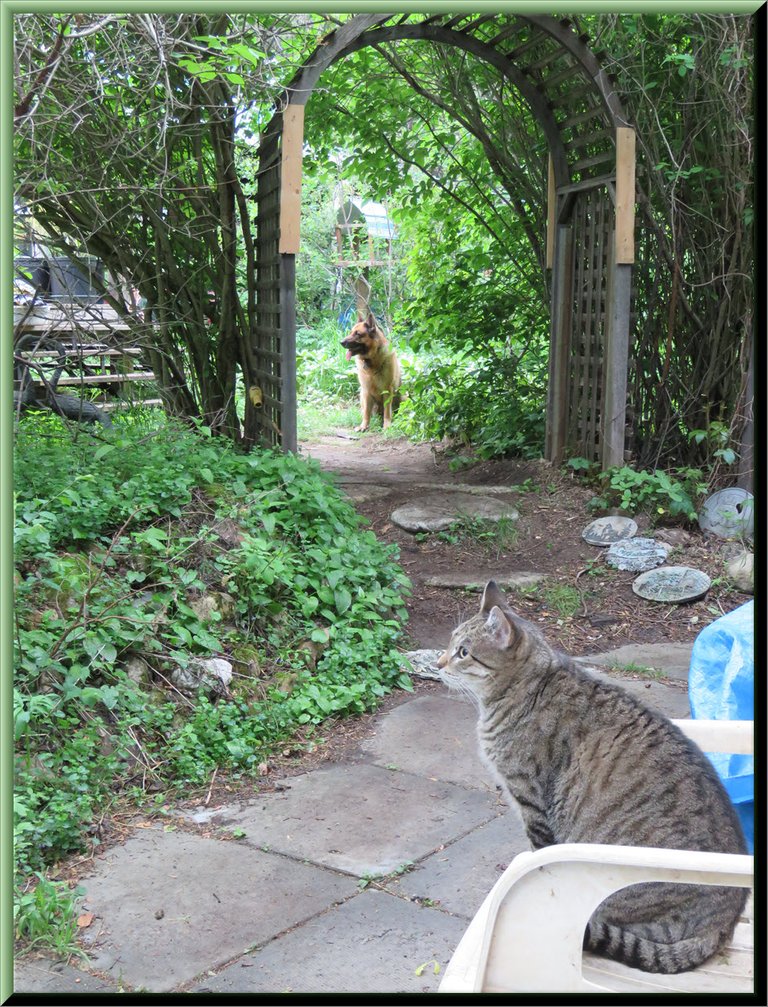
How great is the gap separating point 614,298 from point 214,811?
498cm

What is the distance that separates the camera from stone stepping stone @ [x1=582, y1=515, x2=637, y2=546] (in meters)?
6.73

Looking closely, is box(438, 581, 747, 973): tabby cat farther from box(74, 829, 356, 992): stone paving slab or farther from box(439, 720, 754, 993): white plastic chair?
box(74, 829, 356, 992): stone paving slab

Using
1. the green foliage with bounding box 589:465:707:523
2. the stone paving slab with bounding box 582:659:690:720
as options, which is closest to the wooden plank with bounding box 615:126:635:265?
the green foliage with bounding box 589:465:707:523

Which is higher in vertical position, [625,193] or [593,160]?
[593,160]

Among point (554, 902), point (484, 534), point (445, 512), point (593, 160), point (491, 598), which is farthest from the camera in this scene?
point (593, 160)

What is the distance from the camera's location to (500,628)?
123 inches

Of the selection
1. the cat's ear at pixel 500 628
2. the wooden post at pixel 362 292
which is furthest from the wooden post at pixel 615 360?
the wooden post at pixel 362 292

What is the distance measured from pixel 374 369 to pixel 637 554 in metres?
6.29

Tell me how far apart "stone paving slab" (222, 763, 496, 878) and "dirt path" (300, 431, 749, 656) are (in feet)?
5.27

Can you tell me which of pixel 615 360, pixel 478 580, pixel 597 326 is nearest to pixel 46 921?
pixel 478 580

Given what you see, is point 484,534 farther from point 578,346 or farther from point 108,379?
point 108,379

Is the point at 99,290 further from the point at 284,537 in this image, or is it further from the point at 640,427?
the point at 640,427

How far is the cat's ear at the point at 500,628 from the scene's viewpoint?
3.09m

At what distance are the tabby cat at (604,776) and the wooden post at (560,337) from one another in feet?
16.9
